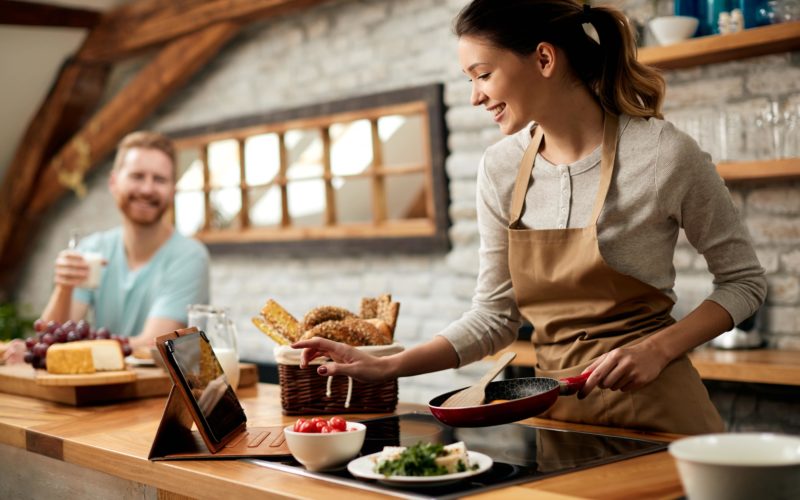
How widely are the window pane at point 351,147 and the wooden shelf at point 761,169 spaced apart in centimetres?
422

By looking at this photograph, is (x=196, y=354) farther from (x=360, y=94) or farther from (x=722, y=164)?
(x=360, y=94)

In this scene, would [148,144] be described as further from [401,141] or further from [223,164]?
[401,141]

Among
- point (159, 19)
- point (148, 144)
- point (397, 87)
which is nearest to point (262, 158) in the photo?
point (159, 19)

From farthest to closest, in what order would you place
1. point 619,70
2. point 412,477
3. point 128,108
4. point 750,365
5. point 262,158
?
point 262,158, point 128,108, point 750,365, point 619,70, point 412,477

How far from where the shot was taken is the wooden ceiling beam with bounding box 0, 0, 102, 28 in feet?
20.3

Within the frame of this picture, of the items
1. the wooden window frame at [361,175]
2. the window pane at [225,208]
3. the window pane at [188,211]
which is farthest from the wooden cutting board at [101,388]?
the window pane at [188,211]

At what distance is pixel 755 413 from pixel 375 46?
115 inches

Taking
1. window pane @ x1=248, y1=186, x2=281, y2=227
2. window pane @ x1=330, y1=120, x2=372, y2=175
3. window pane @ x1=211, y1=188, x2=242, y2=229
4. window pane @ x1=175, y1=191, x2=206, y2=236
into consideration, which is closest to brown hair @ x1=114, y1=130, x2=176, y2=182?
window pane @ x1=211, y1=188, x2=242, y2=229

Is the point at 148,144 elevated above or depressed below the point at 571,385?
above

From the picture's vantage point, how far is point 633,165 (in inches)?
79.3

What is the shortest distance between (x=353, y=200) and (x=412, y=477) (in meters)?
6.70

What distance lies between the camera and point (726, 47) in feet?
11.5

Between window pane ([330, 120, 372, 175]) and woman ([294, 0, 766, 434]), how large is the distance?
17.6 ft

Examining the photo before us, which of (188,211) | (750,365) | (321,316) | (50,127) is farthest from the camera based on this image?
(188,211)
